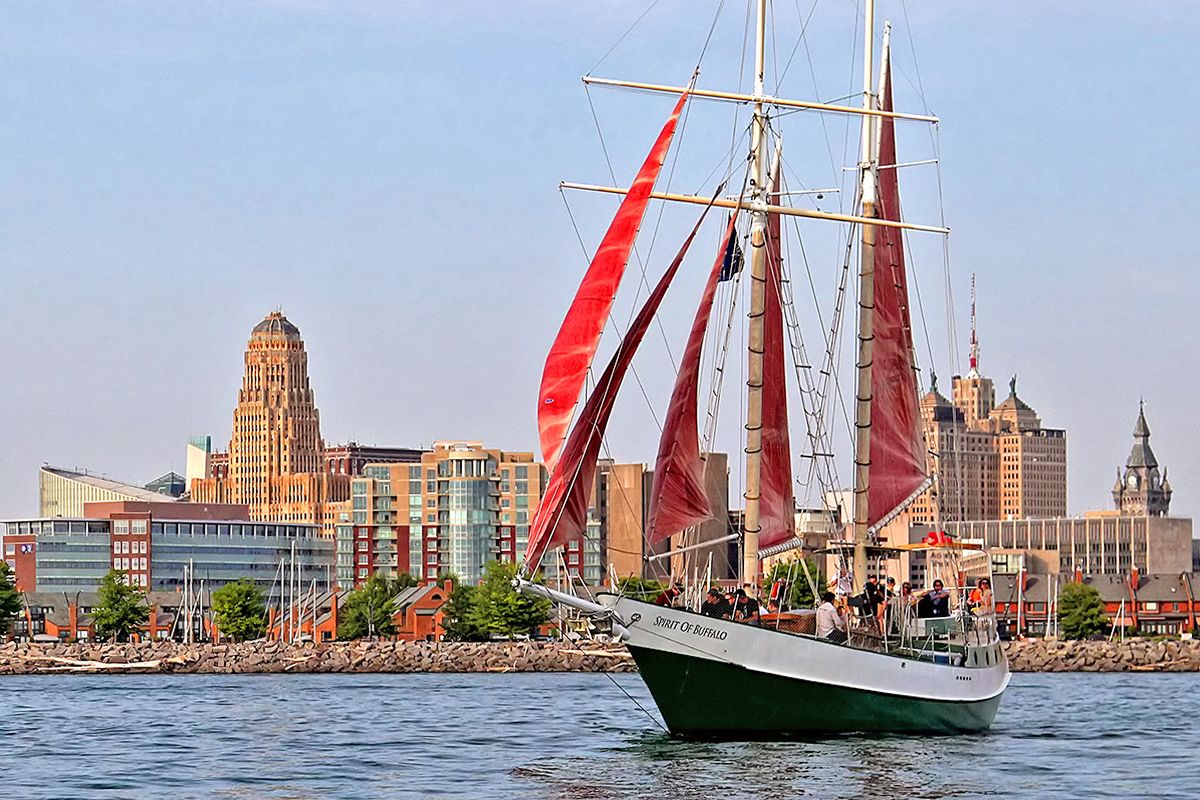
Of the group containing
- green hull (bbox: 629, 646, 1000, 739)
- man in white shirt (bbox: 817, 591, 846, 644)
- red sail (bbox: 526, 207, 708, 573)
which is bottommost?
green hull (bbox: 629, 646, 1000, 739)

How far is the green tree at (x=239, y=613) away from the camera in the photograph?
538 feet

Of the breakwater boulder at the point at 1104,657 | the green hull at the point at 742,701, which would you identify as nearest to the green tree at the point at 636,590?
the green hull at the point at 742,701

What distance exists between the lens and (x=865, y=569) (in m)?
59.4

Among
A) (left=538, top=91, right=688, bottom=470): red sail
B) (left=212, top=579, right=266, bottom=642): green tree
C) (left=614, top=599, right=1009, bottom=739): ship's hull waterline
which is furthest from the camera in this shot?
(left=212, top=579, right=266, bottom=642): green tree

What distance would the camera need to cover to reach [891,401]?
61.4 meters

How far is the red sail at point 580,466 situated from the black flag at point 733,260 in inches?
309

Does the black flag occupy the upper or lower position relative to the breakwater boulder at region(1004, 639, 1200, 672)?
upper

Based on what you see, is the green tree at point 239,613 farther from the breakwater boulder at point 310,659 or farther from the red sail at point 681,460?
the red sail at point 681,460

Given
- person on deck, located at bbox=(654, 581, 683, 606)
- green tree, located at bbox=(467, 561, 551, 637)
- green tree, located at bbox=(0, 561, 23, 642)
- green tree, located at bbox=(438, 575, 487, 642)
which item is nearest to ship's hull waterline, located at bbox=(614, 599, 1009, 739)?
person on deck, located at bbox=(654, 581, 683, 606)

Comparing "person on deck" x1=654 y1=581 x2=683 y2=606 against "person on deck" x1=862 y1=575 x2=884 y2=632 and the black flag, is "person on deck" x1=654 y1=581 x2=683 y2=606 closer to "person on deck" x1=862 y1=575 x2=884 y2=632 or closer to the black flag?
"person on deck" x1=862 y1=575 x2=884 y2=632

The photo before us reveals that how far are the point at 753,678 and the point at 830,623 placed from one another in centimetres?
269

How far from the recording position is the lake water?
4294cm

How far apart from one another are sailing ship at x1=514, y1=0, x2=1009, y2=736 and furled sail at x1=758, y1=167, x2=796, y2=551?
51 mm

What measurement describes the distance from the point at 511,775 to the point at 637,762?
3.05m
